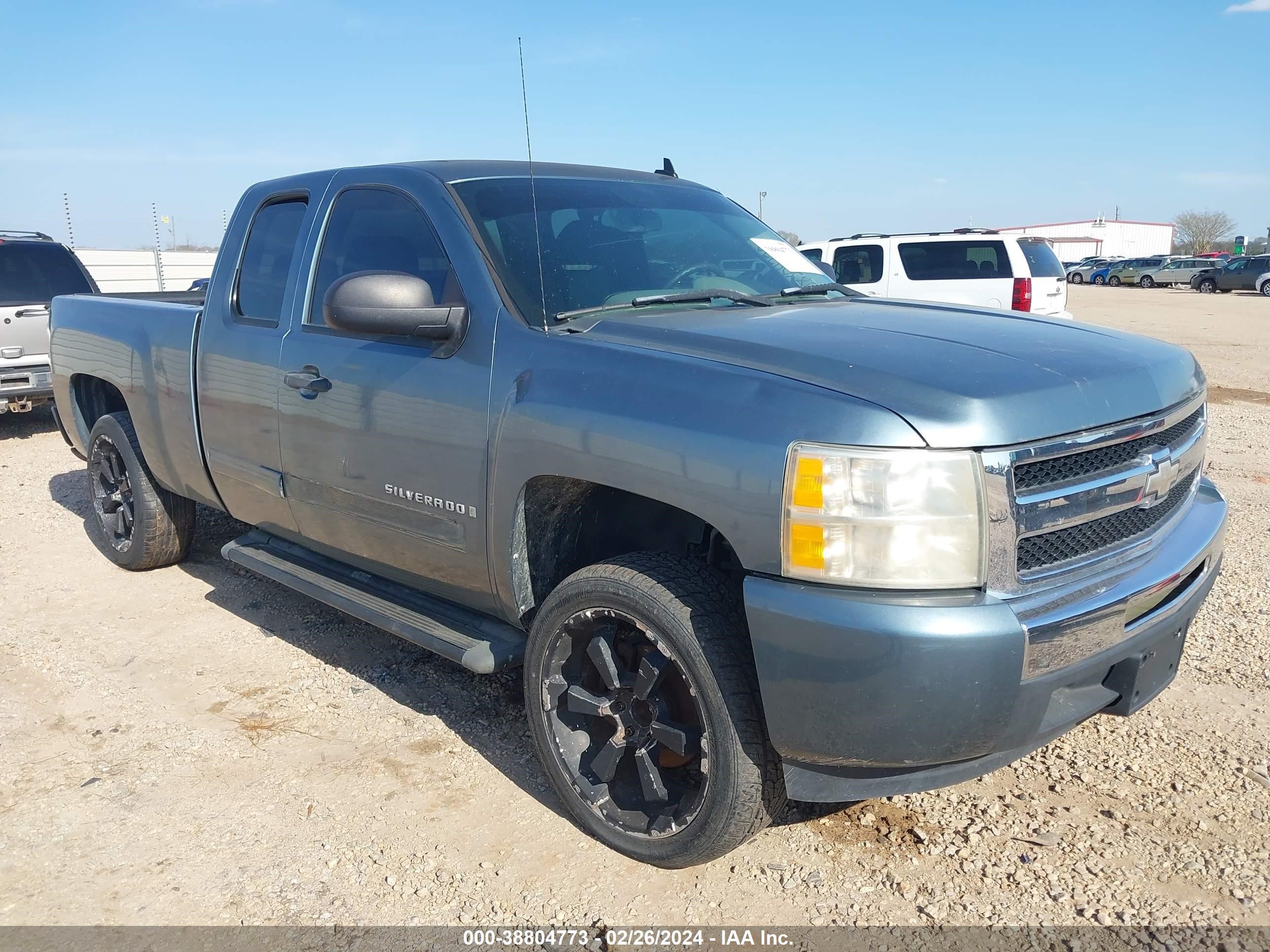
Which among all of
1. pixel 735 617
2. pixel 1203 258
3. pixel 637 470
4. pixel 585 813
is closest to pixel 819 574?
pixel 735 617

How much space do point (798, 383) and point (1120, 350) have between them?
3.39ft

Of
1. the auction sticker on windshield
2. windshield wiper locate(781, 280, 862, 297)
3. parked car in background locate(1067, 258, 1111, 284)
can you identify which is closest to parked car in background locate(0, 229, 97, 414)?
the auction sticker on windshield

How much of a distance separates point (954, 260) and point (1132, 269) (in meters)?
39.1

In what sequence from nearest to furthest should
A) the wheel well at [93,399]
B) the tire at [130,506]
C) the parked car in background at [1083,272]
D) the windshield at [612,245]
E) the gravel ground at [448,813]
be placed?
the gravel ground at [448,813], the windshield at [612,245], the tire at [130,506], the wheel well at [93,399], the parked car in background at [1083,272]

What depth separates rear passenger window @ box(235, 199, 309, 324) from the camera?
13.2ft

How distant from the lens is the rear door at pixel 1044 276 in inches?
493

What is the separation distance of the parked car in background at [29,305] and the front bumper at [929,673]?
8.84m

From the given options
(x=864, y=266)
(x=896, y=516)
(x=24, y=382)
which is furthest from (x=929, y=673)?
(x=864, y=266)

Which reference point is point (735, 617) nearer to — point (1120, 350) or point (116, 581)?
point (1120, 350)

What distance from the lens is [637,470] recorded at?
2.54m

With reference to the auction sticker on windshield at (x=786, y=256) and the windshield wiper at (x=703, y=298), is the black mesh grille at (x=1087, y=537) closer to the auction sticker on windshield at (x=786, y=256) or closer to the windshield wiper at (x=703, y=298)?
the windshield wiper at (x=703, y=298)

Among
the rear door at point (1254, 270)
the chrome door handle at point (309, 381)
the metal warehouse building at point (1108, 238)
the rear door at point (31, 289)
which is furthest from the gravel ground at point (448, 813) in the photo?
the metal warehouse building at point (1108, 238)

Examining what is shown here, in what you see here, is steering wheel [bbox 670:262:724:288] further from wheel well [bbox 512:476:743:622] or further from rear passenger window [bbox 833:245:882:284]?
rear passenger window [bbox 833:245:882:284]

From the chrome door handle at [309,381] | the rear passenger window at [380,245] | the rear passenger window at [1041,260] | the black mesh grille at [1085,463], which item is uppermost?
the rear passenger window at [380,245]
